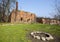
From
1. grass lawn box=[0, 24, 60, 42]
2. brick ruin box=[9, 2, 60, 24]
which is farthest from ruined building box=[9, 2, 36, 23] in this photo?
grass lawn box=[0, 24, 60, 42]

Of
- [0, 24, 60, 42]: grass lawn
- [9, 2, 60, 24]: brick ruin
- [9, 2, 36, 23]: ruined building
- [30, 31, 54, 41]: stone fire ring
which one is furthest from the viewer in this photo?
[9, 2, 36, 23]: ruined building

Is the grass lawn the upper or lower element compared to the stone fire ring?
upper

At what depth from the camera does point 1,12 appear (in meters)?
32.8

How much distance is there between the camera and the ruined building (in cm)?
3098

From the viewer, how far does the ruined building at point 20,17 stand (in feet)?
102

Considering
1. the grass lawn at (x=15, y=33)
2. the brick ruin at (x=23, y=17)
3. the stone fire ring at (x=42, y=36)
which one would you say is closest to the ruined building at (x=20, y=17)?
the brick ruin at (x=23, y=17)

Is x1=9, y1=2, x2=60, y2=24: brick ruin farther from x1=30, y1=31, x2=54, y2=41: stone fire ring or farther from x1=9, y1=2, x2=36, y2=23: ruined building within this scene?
x1=30, y1=31, x2=54, y2=41: stone fire ring

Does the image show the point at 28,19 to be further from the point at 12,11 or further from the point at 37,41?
the point at 37,41

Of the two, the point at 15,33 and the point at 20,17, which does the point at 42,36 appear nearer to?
the point at 15,33

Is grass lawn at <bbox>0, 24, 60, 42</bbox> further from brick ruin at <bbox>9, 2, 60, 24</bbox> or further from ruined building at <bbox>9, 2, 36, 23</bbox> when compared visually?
ruined building at <bbox>9, 2, 36, 23</bbox>

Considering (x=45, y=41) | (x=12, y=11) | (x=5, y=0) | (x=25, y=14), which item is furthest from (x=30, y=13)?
(x=45, y=41)

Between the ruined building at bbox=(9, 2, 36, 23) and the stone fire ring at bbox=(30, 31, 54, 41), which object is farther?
the ruined building at bbox=(9, 2, 36, 23)

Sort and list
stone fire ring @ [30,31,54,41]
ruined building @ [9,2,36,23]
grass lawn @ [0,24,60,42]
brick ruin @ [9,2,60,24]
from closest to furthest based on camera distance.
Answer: grass lawn @ [0,24,60,42] < stone fire ring @ [30,31,54,41] < brick ruin @ [9,2,60,24] < ruined building @ [9,2,36,23]

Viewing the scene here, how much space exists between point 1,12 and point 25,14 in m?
6.11
